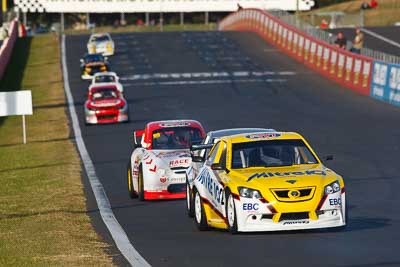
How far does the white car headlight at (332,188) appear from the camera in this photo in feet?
47.1

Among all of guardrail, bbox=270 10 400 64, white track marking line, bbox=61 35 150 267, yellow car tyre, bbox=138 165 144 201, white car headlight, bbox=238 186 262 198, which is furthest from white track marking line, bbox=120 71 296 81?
white car headlight, bbox=238 186 262 198

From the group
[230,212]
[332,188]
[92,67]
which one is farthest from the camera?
[92,67]

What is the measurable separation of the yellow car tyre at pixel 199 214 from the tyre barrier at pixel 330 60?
2456cm

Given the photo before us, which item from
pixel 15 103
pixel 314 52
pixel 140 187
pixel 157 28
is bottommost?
pixel 157 28

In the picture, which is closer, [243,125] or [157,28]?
[243,125]

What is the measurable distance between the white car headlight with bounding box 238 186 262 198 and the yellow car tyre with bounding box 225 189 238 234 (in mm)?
148

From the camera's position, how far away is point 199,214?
614 inches

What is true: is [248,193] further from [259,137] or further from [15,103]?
[15,103]

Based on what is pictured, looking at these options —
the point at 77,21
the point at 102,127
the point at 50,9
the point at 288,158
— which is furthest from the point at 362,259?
the point at 77,21

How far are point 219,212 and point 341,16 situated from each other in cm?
8068

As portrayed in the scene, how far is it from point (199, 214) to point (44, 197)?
5723 mm

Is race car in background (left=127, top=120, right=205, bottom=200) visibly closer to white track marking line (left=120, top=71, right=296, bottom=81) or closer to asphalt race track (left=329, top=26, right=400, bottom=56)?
white track marking line (left=120, top=71, right=296, bottom=81)

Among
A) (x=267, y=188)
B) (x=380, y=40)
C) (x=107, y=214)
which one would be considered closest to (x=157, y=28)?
(x=380, y=40)

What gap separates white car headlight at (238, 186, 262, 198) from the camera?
14266 mm
